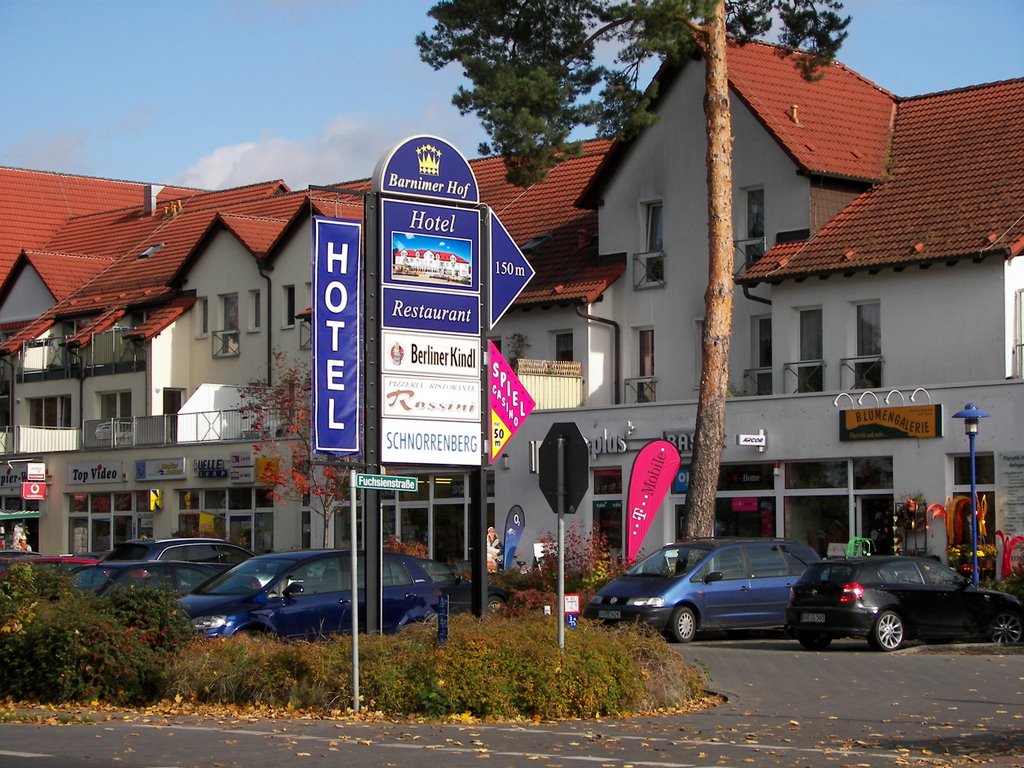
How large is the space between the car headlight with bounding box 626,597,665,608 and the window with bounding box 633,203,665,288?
48.5 feet

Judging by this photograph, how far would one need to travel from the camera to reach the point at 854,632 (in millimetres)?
23188

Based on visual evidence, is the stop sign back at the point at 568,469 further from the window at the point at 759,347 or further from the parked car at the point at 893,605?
the window at the point at 759,347

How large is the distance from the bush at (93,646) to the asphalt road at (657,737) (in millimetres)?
1088

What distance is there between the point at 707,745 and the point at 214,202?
170 ft

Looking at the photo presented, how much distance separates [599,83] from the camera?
108 ft

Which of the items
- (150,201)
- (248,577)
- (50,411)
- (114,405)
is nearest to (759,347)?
(248,577)

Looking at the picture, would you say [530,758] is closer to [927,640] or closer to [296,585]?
[296,585]

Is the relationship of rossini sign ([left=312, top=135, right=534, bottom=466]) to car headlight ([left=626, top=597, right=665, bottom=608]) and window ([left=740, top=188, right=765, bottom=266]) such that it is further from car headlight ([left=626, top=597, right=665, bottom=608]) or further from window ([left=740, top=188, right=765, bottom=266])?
window ([left=740, top=188, right=765, bottom=266])

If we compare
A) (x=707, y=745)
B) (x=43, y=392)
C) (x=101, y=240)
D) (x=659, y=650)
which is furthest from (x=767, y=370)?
(x=101, y=240)

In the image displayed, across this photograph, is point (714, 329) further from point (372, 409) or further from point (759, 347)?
point (372, 409)

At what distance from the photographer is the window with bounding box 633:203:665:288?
127ft

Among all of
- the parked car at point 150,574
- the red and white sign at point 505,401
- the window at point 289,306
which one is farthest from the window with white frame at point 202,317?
the parked car at point 150,574

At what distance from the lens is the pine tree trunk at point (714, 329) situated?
99.1ft

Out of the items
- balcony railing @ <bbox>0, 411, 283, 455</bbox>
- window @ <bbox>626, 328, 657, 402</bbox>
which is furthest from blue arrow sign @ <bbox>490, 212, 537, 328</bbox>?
balcony railing @ <bbox>0, 411, 283, 455</bbox>
